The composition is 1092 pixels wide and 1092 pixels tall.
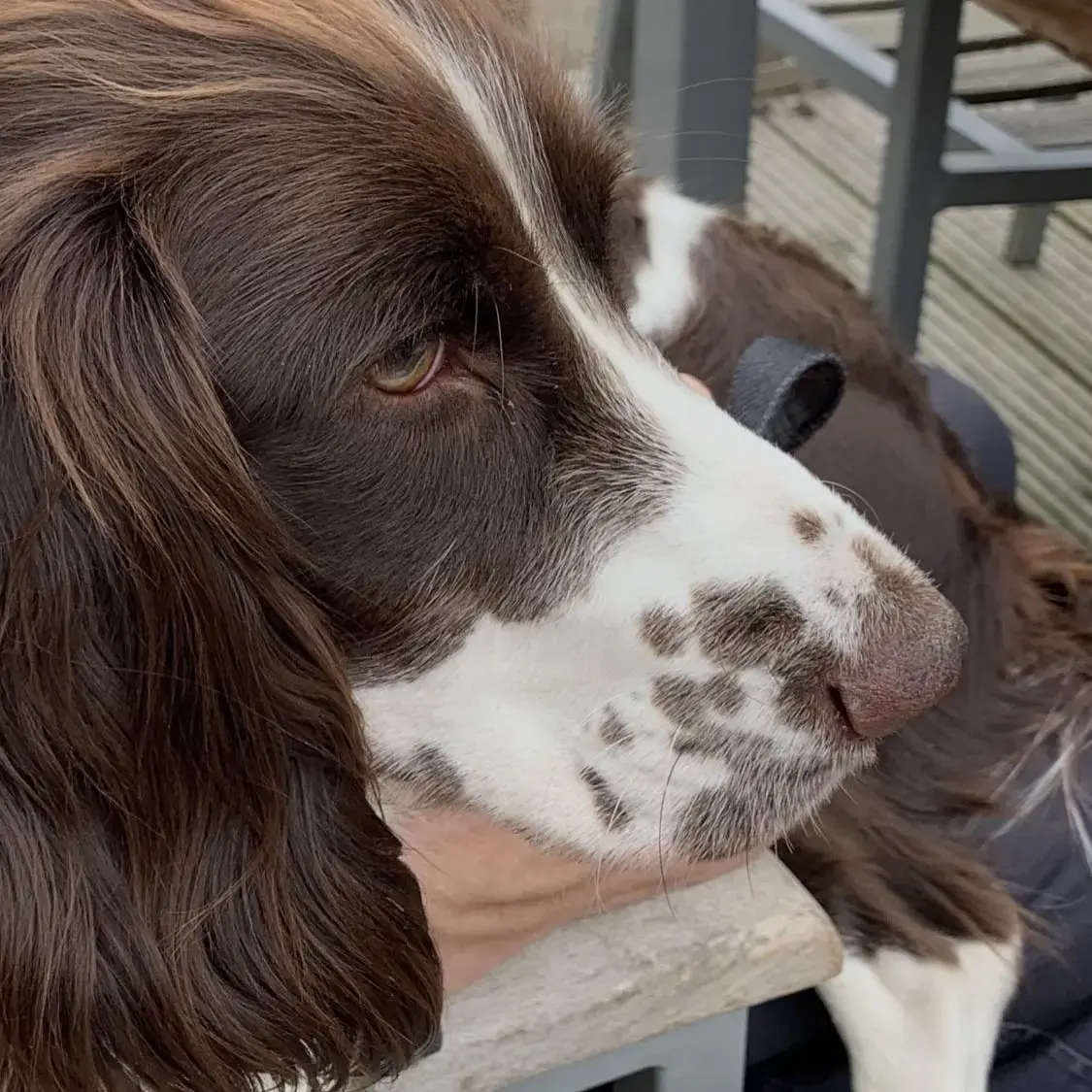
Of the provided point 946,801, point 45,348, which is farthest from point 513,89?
point 946,801

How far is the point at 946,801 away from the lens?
1225 mm

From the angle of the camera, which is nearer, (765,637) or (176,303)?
(176,303)

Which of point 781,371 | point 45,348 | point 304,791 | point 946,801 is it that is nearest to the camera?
point 45,348

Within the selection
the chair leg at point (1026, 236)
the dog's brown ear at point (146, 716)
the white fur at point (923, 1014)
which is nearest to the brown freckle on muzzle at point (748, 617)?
the dog's brown ear at point (146, 716)

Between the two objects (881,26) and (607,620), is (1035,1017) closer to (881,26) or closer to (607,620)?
(607,620)

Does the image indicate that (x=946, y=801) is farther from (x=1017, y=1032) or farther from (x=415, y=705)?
(x=415, y=705)

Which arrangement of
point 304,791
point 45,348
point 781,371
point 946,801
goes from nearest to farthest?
1. point 45,348
2. point 304,791
3. point 781,371
4. point 946,801

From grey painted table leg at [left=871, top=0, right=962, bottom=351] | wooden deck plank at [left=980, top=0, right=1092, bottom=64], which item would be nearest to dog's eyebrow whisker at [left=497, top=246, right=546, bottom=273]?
wooden deck plank at [left=980, top=0, right=1092, bottom=64]

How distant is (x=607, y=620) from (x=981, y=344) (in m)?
2.22

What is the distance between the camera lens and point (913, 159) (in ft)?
6.95

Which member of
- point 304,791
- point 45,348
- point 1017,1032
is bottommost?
point 1017,1032

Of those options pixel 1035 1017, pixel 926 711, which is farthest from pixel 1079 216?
pixel 1035 1017

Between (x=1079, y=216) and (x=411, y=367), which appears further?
(x=1079, y=216)

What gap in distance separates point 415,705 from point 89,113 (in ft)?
1.19
